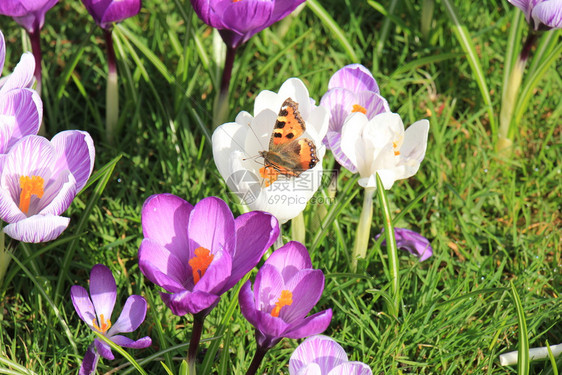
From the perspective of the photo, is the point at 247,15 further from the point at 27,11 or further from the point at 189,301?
the point at 189,301

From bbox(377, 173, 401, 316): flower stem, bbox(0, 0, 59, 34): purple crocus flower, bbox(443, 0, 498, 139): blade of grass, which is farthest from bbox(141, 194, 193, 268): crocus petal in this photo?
bbox(443, 0, 498, 139): blade of grass

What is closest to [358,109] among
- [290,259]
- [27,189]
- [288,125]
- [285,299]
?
[288,125]

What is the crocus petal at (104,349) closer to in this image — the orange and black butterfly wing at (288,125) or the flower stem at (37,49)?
the orange and black butterfly wing at (288,125)

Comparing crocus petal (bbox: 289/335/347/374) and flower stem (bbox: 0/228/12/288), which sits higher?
crocus petal (bbox: 289/335/347/374)

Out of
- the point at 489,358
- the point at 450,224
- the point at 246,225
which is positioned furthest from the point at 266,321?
the point at 450,224

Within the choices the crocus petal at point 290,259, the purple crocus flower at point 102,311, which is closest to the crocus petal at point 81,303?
the purple crocus flower at point 102,311

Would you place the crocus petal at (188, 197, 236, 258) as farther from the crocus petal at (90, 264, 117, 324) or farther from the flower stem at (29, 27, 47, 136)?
the flower stem at (29, 27, 47, 136)
